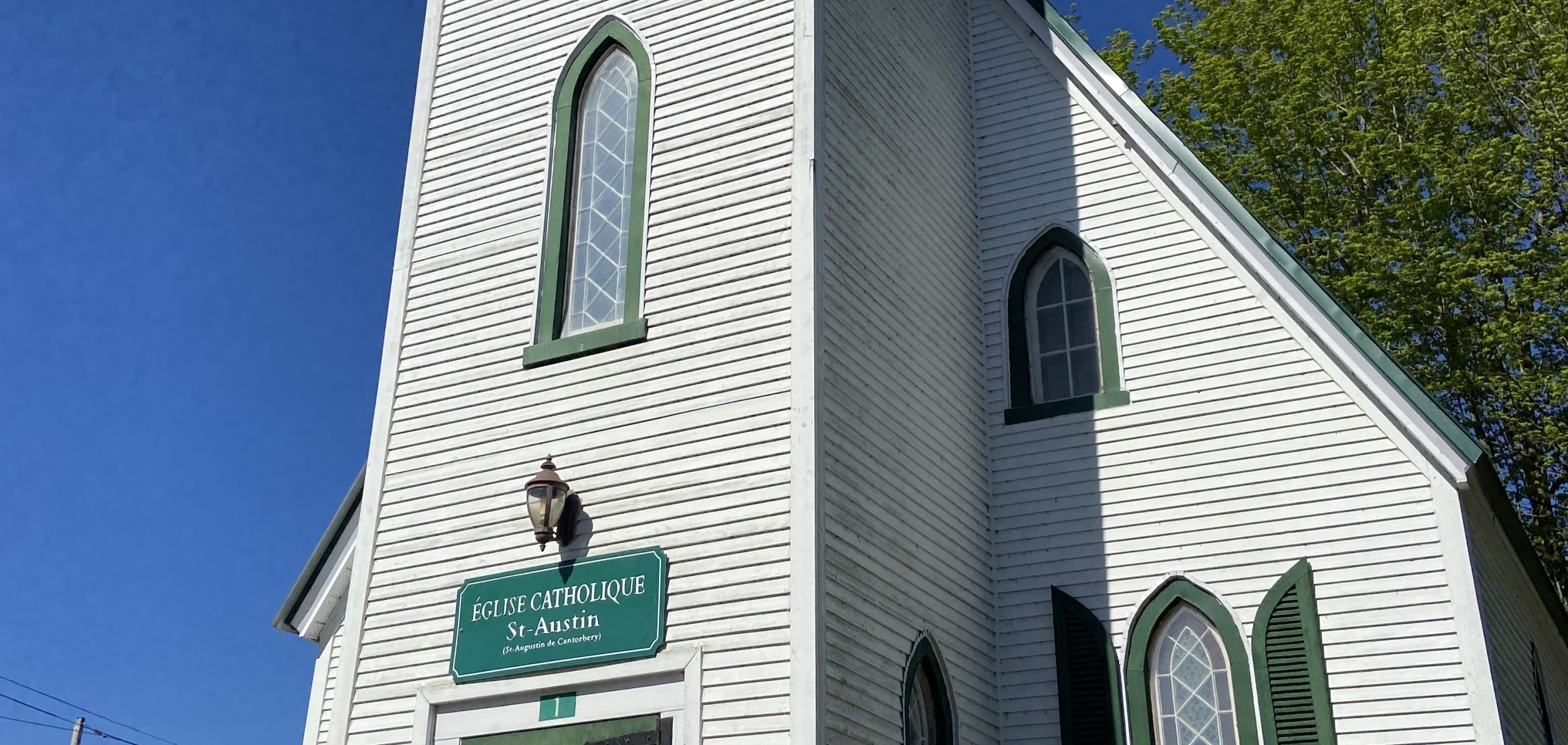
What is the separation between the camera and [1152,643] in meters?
10.9

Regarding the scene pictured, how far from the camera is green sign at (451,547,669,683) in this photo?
9.12 m

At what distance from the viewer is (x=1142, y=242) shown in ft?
39.6

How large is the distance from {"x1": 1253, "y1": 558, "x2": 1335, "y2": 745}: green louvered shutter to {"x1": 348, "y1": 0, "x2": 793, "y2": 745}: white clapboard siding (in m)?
3.74

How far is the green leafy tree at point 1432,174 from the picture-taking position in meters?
20.4

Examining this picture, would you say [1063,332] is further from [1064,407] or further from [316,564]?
[316,564]

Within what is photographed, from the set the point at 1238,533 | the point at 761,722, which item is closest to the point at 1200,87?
the point at 1238,533

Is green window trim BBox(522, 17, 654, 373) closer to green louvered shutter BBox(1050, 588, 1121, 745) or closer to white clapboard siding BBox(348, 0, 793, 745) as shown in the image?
white clapboard siding BBox(348, 0, 793, 745)

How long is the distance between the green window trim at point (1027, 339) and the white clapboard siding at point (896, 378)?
31 cm

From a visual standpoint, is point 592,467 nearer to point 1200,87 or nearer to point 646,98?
point 646,98

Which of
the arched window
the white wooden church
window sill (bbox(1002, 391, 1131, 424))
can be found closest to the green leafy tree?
the white wooden church

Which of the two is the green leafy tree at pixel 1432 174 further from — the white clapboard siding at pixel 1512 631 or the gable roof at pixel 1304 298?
the gable roof at pixel 1304 298

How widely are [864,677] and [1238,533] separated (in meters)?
3.38

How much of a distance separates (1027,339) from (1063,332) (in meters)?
0.29

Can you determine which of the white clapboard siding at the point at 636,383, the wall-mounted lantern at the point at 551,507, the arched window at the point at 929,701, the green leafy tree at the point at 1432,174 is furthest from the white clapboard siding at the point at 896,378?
the green leafy tree at the point at 1432,174
